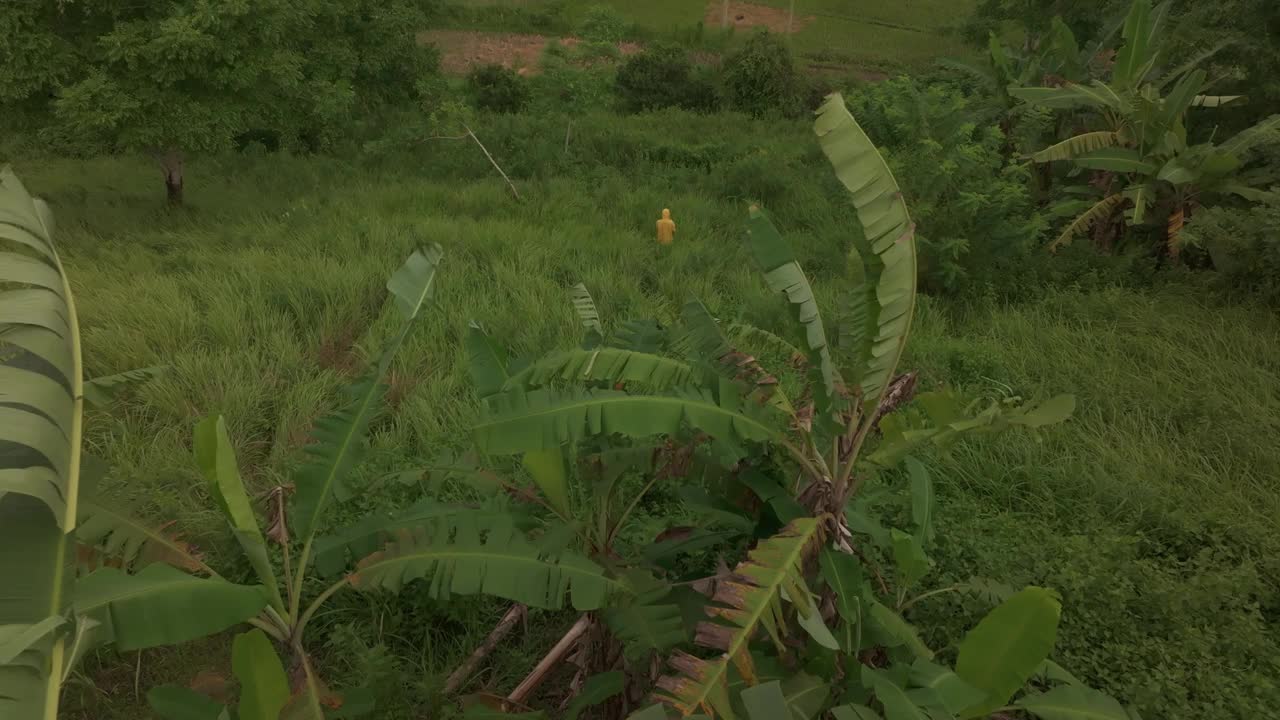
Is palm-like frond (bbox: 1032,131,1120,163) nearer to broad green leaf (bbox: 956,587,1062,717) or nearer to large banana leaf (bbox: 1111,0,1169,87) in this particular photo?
large banana leaf (bbox: 1111,0,1169,87)

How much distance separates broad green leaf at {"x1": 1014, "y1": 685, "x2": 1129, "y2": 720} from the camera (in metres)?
1.83

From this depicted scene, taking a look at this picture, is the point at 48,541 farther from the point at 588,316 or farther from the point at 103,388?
the point at 588,316

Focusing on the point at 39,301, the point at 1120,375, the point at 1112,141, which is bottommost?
the point at 1120,375

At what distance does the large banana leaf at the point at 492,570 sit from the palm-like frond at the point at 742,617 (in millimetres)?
358

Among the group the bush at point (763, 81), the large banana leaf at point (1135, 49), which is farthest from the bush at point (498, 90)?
the large banana leaf at point (1135, 49)

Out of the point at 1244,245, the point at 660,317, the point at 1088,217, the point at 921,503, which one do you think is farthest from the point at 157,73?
the point at 1244,245

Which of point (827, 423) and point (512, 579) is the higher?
point (827, 423)

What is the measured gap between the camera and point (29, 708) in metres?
1.17

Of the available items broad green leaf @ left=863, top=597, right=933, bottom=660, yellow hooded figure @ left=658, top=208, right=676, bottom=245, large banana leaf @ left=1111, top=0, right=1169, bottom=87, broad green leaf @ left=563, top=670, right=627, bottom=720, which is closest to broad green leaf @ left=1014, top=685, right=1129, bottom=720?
broad green leaf @ left=863, top=597, right=933, bottom=660

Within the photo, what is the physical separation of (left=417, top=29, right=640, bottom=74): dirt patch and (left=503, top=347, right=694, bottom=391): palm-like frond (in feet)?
50.4

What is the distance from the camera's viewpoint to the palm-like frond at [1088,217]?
17.5ft

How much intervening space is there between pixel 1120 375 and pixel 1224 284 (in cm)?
160

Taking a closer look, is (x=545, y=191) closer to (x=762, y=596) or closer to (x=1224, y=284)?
(x=1224, y=284)

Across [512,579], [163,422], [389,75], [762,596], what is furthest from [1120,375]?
[389,75]
